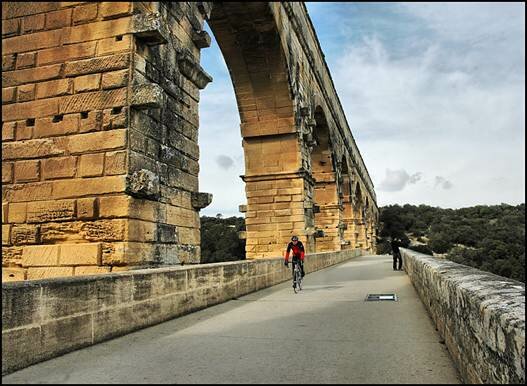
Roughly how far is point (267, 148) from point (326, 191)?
307 inches

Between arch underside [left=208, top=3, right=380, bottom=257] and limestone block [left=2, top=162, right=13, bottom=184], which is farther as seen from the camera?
arch underside [left=208, top=3, right=380, bottom=257]

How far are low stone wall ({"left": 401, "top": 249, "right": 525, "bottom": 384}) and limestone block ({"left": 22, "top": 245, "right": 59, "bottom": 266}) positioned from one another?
4.67 meters

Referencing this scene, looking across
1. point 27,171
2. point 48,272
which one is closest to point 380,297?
point 48,272

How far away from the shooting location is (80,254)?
18.4 feet

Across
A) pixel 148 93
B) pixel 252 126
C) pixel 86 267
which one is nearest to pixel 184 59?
pixel 148 93

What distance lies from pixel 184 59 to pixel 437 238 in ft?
148

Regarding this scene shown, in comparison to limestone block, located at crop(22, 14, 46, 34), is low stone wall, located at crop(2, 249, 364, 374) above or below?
below

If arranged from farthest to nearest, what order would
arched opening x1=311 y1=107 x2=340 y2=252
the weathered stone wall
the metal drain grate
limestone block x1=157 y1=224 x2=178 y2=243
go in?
arched opening x1=311 y1=107 x2=340 y2=252 < the metal drain grate < limestone block x1=157 y1=224 x2=178 y2=243 < the weathered stone wall

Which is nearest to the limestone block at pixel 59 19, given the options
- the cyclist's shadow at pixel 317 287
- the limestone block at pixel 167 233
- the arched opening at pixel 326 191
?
the limestone block at pixel 167 233

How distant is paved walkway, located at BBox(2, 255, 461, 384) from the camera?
110 inches

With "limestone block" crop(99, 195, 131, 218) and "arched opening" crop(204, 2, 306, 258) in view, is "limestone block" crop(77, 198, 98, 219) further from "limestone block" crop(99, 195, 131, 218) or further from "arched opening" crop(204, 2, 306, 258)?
"arched opening" crop(204, 2, 306, 258)

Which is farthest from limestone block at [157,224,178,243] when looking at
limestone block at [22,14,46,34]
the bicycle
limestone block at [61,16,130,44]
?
limestone block at [22,14,46,34]

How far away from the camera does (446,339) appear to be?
3580mm

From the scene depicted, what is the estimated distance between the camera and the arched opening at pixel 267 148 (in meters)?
13.4
